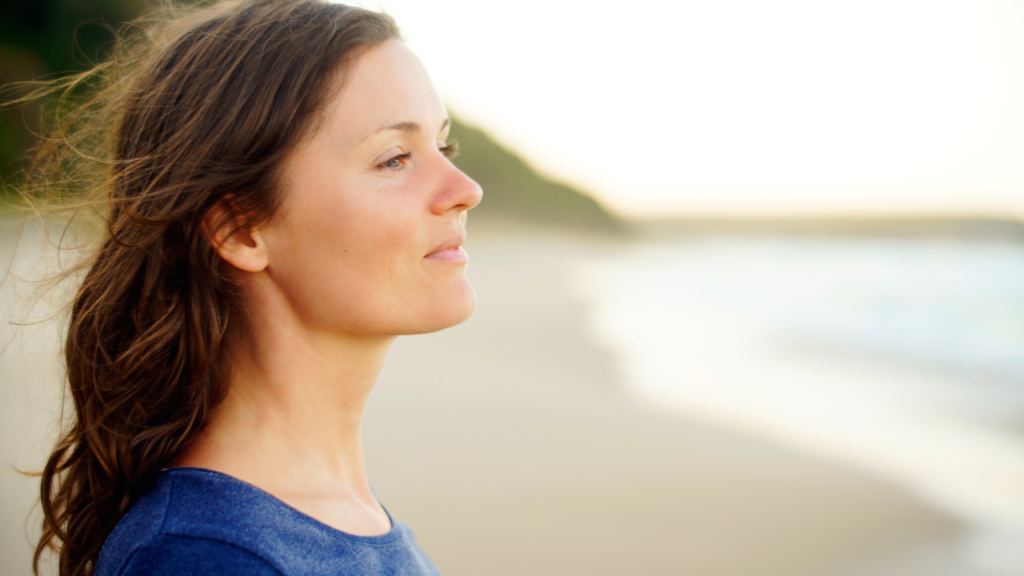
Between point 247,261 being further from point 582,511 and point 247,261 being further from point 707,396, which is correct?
point 707,396

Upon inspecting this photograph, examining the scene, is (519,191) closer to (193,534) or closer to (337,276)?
(337,276)

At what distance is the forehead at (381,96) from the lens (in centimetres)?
145

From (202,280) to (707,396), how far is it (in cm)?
629

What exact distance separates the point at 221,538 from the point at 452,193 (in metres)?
0.82

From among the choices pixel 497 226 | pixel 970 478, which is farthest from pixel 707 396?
pixel 497 226

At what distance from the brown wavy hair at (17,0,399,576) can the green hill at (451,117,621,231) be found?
112ft

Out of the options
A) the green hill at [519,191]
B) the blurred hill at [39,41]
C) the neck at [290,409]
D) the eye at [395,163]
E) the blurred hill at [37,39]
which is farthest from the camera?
the green hill at [519,191]

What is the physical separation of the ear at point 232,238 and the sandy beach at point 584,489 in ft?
6.49

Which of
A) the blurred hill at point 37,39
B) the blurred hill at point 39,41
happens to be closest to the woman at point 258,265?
the blurred hill at point 39,41

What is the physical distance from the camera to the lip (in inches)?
60.8

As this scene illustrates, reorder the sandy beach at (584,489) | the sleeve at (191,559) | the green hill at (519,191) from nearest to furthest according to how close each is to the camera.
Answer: the sleeve at (191,559) → the sandy beach at (584,489) → the green hill at (519,191)

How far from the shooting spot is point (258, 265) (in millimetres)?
1468

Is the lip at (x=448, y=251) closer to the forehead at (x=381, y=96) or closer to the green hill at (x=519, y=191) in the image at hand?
the forehead at (x=381, y=96)

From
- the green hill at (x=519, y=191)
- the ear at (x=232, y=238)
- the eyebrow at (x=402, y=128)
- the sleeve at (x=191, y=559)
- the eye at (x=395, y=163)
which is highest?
the green hill at (x=519, y=191)
